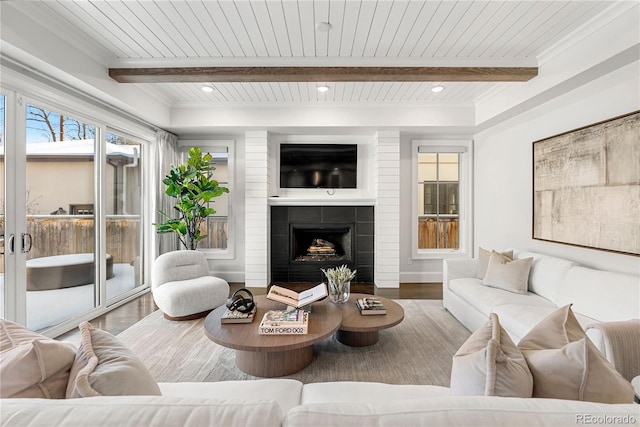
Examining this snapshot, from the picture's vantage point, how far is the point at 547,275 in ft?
8.89

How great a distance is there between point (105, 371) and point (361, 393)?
0.99 metres

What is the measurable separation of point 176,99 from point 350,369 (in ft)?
13.1

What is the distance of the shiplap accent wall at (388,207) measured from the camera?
452 centimetres

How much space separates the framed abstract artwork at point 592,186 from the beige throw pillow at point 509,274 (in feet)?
1.65

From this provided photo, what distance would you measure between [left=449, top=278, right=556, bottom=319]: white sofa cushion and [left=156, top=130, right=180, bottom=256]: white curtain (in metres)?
4.03

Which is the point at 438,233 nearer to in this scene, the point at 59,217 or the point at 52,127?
the point at 59,217

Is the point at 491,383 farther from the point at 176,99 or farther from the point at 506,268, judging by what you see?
the point at 176,99

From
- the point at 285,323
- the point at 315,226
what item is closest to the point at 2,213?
the point at 285,323

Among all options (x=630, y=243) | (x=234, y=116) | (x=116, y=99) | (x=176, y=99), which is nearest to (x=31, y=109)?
(x=116, y=99)

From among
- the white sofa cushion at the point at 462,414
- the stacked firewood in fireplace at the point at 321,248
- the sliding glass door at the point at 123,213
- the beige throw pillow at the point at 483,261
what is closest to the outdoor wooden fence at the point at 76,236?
the sliding glass door at the point at 123,213

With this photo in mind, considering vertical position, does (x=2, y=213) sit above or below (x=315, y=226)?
above

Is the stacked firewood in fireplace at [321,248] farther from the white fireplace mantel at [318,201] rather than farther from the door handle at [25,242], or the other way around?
the door handle at [25,242]

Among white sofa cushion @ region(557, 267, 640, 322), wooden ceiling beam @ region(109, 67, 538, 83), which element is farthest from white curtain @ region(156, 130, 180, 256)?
white sofa cushion @ region(557, 267, 640, 322)

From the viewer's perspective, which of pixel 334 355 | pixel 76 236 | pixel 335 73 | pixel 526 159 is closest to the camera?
pixel 334 355
